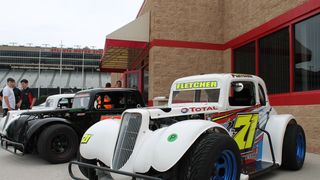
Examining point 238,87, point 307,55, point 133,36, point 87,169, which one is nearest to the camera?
point 87,169

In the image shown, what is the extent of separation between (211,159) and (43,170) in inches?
156

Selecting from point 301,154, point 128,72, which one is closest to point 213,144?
point 301,154

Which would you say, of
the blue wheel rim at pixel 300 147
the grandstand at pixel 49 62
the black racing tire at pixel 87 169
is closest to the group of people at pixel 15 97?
the black racing tire at pixel 87 169

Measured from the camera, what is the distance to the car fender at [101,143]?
476 cm

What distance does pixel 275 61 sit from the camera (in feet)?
35.7

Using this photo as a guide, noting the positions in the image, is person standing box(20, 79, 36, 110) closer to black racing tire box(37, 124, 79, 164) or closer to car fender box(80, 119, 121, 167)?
black racing tire box(37, 124, 79, 164)

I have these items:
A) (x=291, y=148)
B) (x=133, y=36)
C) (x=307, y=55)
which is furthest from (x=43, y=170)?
(x=133, y=36)

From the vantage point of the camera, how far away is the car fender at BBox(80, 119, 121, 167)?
15.6ft

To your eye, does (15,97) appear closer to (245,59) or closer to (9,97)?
(9,97)

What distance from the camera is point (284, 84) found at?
33.8 feet

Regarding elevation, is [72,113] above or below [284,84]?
below

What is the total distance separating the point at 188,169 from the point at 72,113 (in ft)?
15.4

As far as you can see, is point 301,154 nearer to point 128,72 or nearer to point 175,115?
point 175,115

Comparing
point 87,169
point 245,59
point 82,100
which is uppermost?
point 245,59
